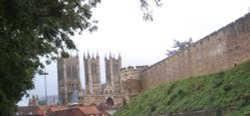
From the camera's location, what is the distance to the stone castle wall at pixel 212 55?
105 feet

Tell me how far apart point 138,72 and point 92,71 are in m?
79.4

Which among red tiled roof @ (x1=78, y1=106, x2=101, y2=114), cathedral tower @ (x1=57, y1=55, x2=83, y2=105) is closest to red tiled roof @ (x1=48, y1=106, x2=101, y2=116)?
red tiled roof @ (x1=78, y1=106, x2=101, y2=114)

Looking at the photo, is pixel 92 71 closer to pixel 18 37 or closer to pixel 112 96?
pixel 112 96

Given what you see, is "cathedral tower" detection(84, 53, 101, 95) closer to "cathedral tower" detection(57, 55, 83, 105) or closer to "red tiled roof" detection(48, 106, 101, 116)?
"cathedral tower" detection(57, 55, 83, 105)

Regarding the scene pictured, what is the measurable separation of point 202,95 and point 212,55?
5411 mm

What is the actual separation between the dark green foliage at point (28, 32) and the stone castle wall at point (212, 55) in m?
14.1

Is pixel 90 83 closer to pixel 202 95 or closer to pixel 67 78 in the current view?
pixel 67 78

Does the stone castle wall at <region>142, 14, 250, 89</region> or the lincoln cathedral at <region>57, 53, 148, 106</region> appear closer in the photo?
the stone castle wall at <region>142, 14, 250, 89</region>

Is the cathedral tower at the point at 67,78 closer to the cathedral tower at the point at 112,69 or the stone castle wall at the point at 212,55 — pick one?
the cathedral tower at the point at 112,69

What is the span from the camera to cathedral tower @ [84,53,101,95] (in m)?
132

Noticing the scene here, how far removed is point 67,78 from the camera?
135m

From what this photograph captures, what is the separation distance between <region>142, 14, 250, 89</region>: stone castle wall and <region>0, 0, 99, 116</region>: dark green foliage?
14100 mm

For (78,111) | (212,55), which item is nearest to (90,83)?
(78,111)

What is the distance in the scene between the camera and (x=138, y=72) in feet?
184
